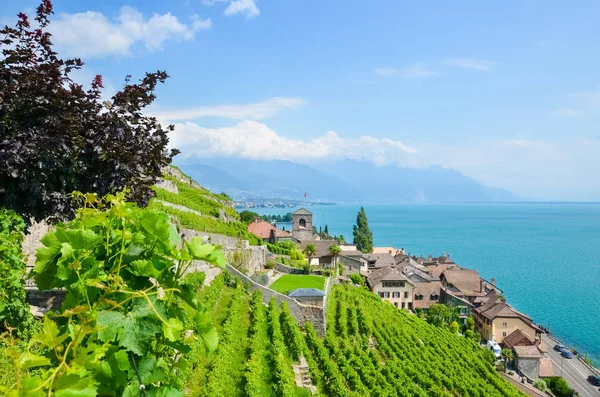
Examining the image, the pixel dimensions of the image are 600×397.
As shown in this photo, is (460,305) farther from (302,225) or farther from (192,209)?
(192,209)

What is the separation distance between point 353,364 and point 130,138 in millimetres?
16166

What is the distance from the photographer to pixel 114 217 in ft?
9.23

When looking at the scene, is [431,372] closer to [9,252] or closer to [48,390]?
[9,252]

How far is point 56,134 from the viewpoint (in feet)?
29.9

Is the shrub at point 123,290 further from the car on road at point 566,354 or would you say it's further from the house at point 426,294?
the house at point 426,294

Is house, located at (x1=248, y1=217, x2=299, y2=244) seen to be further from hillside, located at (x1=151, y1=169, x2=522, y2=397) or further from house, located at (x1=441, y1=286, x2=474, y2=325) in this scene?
hillside, located at (x1=151, y1=169, x2=522, y2=397)

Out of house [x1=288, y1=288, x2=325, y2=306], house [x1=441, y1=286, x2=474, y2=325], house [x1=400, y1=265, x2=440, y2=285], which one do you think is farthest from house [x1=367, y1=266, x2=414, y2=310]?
house [x1=288, y1=288, x2=325, y2=306]

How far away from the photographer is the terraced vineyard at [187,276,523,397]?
46.2 feet

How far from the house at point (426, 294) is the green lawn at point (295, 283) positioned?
104 feet

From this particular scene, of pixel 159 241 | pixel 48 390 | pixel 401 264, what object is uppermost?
pixel 159 241

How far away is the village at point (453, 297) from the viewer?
46250 millimetres

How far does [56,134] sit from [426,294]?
6250 cm

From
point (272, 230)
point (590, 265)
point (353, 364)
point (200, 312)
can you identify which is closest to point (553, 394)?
point (353, 364)

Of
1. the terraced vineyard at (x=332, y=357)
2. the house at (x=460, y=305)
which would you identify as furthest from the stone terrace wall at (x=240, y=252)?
the house at (x=460, y=305)
